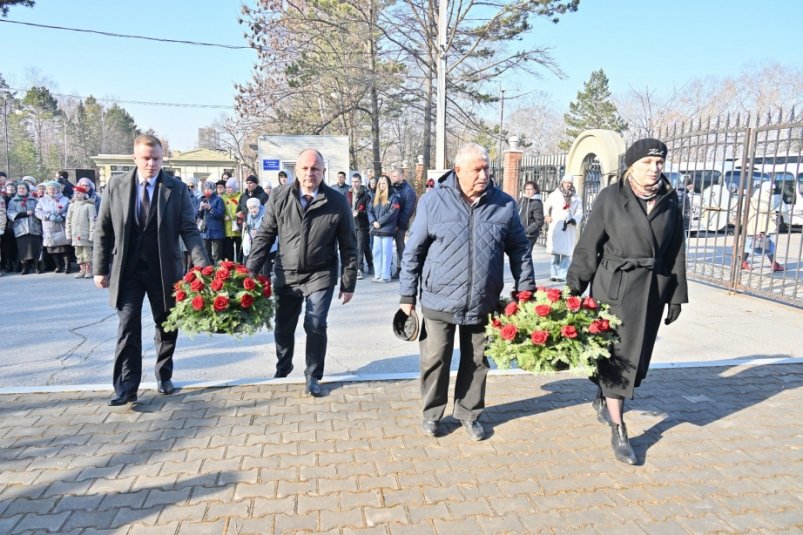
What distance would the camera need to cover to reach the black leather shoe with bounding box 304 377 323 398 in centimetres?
455

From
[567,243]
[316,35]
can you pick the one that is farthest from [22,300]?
[316,35]

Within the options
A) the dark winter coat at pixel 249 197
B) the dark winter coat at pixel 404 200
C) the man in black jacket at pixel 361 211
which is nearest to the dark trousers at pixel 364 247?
the man in black jacket at pixel 361 211

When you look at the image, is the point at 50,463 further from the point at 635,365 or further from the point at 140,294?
the point at 635,365

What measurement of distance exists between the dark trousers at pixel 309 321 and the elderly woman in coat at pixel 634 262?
2031mm


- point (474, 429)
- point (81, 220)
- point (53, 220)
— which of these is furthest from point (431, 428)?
point (53, 220)

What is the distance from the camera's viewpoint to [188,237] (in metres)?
4.36

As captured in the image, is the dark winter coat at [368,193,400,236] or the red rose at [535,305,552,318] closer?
the red rose at [535,305,552,318]

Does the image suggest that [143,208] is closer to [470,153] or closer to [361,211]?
[470,153]

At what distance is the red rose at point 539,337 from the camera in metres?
3.24

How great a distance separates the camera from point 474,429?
Answer: 3.85 metres

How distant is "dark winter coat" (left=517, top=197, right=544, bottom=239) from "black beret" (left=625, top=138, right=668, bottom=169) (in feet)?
19.2

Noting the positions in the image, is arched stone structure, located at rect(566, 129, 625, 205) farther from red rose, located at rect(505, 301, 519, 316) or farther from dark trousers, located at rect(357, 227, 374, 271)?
red rose, located at rect(505, 301, 519, 316)

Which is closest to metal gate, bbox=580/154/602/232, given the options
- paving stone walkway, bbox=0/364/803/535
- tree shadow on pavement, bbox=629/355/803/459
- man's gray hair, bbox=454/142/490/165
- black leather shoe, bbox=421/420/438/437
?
tree shadow on pavement, bbox=629/355/803/459

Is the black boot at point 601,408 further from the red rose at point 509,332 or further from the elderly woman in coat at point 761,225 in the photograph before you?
the elderly woman in coat at point 761,225
